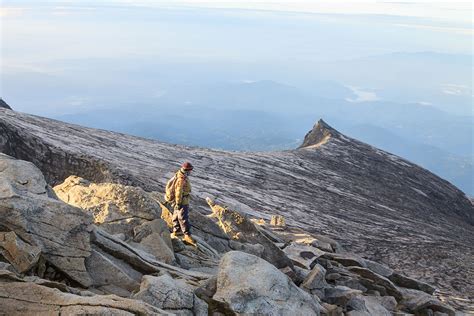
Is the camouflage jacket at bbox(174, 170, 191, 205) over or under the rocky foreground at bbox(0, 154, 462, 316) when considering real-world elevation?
over

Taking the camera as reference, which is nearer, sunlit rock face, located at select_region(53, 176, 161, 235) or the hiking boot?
sunlit rock face, located at select_region(53, 176, 161, 235)

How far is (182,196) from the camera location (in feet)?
68.2

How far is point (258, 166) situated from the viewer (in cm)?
6047

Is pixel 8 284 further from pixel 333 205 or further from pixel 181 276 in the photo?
pixel 333 205

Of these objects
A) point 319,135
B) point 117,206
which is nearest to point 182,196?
point 117,206

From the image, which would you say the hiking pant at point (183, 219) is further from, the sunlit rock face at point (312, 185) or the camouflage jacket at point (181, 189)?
the sunlit rock face at point (312, 185)

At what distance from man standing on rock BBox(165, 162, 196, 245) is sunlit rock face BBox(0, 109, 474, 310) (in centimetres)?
1194

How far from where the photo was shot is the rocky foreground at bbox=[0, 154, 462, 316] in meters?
12.6

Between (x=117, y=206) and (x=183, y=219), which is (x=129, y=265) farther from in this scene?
(x=117, y=206)

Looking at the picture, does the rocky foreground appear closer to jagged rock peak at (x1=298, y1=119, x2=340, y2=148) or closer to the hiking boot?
the hiking boot

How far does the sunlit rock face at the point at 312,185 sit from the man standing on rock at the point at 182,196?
11935 mm

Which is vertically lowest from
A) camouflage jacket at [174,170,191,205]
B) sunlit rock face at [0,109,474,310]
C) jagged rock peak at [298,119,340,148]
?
sunlit rock face at [0,109,474,310]

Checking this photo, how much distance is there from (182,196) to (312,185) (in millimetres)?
39436

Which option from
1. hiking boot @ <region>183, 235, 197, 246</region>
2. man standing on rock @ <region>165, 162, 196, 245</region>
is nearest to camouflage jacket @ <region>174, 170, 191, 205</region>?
man standing on rock @ <region>165, 162, 196, 245</region>
